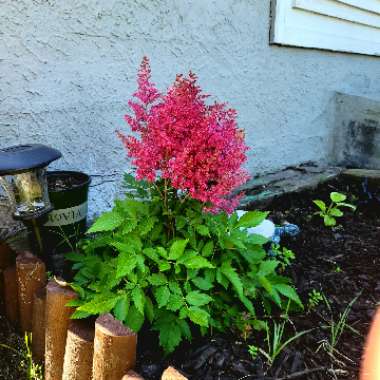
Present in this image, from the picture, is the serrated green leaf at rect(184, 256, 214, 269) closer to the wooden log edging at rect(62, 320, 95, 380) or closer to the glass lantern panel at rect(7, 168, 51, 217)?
the wooden log edging at rect(62, 320, 95, 380)

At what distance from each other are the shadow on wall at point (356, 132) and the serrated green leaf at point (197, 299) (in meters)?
3.26

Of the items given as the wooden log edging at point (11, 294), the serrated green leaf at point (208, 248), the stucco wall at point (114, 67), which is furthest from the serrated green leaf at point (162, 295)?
the stucco wall at point (114, 67)

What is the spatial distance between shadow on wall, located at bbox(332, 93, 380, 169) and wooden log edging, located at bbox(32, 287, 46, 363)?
354cm

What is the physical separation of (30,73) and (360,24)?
12.5ft

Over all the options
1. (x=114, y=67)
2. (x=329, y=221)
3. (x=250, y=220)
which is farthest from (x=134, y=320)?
(x=329, y=221)

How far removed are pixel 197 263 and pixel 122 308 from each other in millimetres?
316

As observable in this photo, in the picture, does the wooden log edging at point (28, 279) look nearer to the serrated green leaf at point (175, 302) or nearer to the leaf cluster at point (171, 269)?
the leaf cluster at point (171, 269)

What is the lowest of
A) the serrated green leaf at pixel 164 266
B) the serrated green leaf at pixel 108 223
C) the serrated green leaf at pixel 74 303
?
the serrated green leaf at pixel 74 303

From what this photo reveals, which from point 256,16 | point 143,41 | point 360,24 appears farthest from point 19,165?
point 360,24

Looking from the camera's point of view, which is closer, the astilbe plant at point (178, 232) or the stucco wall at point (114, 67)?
the astilbe plant at point (178, 232)

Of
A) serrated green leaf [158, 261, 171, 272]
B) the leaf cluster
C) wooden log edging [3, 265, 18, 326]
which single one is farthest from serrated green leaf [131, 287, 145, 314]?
wooden log edging [3, 265, 18, 326]

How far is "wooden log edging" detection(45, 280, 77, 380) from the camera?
4.99ft

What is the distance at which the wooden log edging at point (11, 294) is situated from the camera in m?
1.87

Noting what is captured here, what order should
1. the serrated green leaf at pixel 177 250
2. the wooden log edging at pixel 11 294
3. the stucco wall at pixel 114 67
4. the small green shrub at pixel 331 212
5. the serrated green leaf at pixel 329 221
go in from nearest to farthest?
1. the serrated green leaf at pixel 177 250
2. the wooden log edging at pixel 11 294
3. the stucco wall at pixel 114 67
4. the small green shrub at pixel 331 212
5. the serrated green leaf at pixel 329 221
